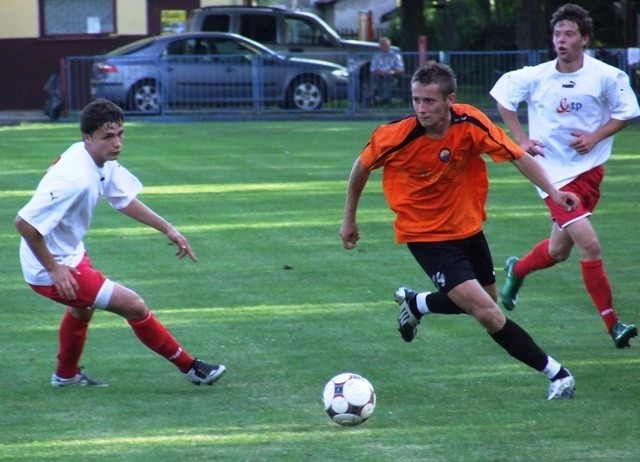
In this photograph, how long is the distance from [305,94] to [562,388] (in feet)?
70.2

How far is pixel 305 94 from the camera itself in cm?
2784

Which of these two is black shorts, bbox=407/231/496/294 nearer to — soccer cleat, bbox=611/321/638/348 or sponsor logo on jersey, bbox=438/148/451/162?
sponsor logo on jersey, bbox=438/148/451/162

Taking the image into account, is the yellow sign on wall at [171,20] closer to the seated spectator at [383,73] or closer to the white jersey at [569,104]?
the seated spectator at [383,73]

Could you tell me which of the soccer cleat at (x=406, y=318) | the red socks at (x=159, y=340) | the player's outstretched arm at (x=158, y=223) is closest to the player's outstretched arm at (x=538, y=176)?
the soccer cleat at (x=406, y=318)

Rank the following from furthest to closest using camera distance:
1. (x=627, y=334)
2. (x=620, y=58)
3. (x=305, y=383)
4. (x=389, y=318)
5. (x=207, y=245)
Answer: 1. (x=620, y=58)
2. (x=207, y=245)
3. (x=389, y=318)
4. (x=627, y=334)
5. (x=305, y=383)

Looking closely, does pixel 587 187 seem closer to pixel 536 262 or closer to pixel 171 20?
pixel 536 262

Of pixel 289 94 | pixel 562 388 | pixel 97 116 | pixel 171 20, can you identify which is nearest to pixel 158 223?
pixel 97 116

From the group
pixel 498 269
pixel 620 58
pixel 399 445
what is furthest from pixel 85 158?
pixel 620 58

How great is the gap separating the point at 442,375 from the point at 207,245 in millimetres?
5117

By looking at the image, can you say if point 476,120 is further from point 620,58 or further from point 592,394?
point 620,58

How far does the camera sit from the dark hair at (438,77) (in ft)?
21.7

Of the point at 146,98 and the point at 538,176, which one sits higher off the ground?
the point at 538,176

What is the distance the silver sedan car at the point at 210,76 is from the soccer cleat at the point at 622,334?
19719 millimetres

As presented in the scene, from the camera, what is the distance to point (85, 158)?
6.87 m
